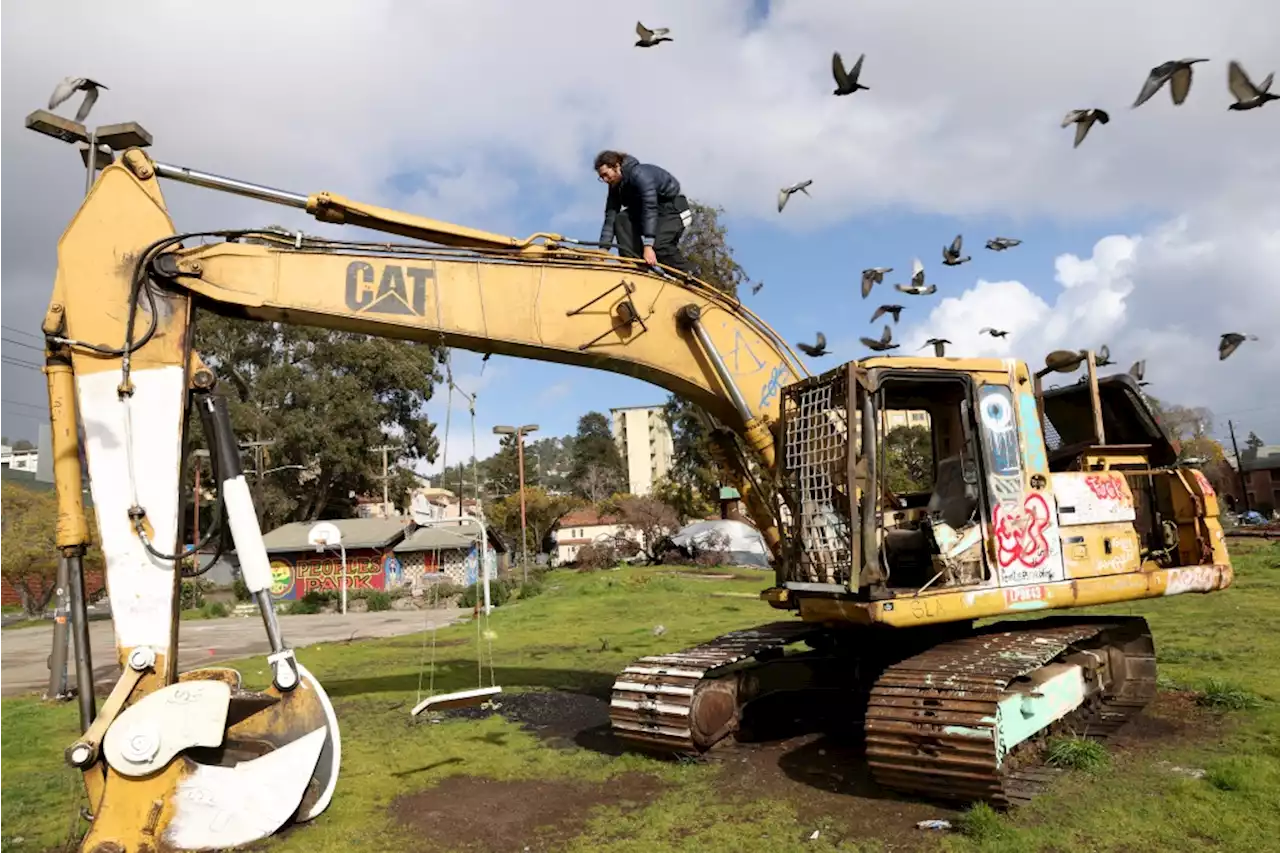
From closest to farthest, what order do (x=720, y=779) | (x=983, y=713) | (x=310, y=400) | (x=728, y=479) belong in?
(x=983, y=713) < (x=720, y=779) < (x=728, y=479) < (x=310, y=400)

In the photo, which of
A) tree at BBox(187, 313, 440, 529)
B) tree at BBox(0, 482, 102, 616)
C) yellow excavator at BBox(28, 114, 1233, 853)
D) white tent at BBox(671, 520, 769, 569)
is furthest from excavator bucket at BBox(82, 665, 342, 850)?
tree at BBox(187, 313, 440, 529)

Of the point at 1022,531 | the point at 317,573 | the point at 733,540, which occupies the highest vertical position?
the point at 1022,531

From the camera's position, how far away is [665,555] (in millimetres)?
40688

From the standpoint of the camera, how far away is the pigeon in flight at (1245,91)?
8.16m

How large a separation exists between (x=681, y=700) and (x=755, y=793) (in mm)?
892

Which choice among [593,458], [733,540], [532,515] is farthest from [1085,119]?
[593,458]

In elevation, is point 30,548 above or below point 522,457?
below

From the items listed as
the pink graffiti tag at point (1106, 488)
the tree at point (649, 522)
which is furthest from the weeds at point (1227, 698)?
the tree at point (649, 522)

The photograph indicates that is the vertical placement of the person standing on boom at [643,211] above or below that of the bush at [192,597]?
above

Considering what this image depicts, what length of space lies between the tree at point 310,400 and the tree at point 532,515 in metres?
10.8

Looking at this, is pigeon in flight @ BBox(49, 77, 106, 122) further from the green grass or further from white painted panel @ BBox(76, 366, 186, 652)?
the green grass

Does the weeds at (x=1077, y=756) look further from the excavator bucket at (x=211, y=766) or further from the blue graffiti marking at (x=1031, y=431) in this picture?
the excavator bucket at (x=211, y=766)

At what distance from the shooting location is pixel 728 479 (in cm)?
793

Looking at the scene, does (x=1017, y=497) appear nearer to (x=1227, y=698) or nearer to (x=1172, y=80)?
(x=1227, y=698)
